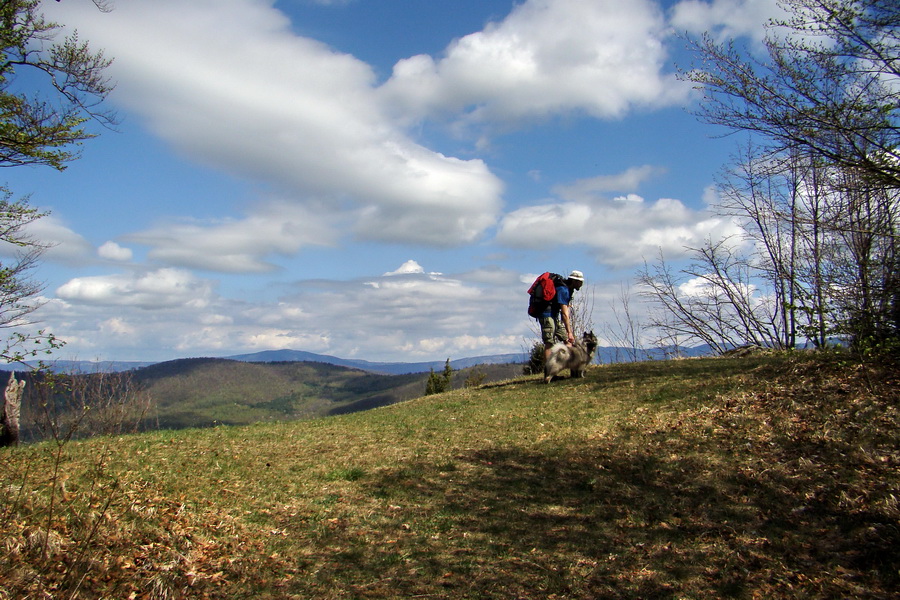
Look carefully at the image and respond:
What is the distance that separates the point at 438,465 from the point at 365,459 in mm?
1450

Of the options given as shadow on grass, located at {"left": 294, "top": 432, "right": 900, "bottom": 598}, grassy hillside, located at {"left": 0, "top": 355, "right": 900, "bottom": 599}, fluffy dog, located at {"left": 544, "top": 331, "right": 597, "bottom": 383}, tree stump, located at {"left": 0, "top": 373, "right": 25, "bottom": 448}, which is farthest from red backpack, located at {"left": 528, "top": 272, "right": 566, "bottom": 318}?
tree stump, located at {"left": 0, "top": 373, "right": 25, "bottom": 448}

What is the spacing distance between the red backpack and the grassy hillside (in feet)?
13.6

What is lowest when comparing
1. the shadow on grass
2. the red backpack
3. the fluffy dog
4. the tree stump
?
the shadow on grass

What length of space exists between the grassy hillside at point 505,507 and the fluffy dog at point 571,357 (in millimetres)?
4067

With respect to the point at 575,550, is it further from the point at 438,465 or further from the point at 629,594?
the point at 438,465

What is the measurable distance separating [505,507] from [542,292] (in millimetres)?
8244

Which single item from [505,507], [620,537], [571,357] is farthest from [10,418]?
[571,357]

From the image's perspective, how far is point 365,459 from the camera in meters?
9.62

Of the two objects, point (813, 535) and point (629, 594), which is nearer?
point (629, 594)

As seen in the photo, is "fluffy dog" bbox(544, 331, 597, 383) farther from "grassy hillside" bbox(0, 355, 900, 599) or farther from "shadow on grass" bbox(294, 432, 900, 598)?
"shadow on grass" bbox(294, 432, 900, 598)

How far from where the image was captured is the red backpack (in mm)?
14570

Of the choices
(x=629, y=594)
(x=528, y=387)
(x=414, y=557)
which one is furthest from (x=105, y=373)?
(x=629, y=594)

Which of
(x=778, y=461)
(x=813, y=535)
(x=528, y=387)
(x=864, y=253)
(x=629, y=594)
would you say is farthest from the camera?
(x=528, y=387)

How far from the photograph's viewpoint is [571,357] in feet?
51.7
